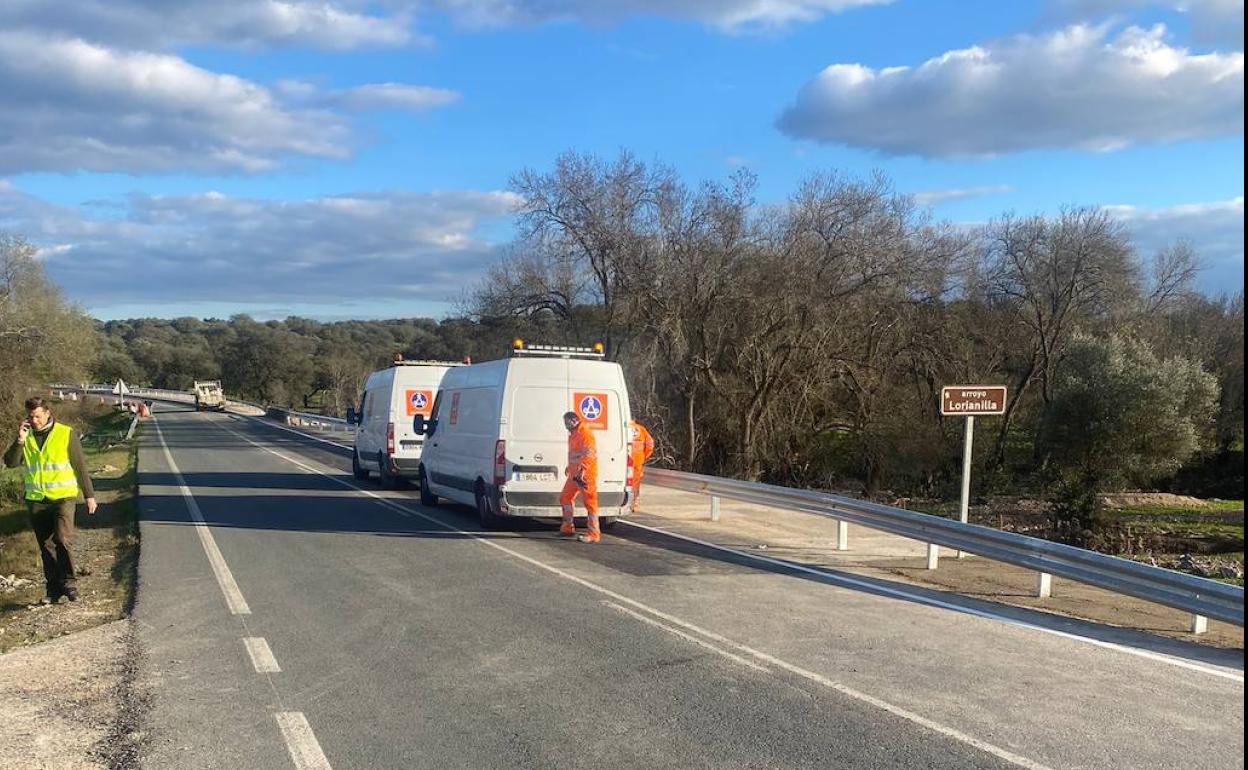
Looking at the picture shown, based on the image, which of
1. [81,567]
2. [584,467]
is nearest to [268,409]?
[81,567]

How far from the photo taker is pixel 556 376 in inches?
525

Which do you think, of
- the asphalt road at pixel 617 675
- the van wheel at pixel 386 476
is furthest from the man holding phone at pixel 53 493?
the van wheel at pixel 386 476

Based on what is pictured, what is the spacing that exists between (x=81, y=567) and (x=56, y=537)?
6.91ft

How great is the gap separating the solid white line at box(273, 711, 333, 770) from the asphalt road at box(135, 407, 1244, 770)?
0.7 inches

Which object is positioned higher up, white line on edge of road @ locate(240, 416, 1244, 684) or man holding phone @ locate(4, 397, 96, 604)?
man holding phone @ locate(4, 397, 96, 604)

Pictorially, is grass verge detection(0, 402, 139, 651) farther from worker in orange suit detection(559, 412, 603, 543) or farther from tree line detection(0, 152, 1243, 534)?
tree line detection(0, 152, 1243, 534)

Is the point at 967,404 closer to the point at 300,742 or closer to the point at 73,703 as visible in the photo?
the point at 300,742

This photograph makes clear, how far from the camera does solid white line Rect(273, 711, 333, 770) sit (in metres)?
4.83

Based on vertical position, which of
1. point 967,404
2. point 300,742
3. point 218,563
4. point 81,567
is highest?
point 967,404

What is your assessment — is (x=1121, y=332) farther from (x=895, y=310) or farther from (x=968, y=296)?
(x=895, y=310)

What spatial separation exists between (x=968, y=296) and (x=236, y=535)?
24.2 metres

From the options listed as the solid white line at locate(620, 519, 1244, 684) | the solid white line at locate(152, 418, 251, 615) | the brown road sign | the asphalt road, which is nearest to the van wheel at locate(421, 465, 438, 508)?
the solid white line at locate(152, 418, 251, 615)

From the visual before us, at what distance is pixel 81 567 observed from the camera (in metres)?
10.9

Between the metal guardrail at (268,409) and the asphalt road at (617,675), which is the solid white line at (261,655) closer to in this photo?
the asphalt road at (617,675)
